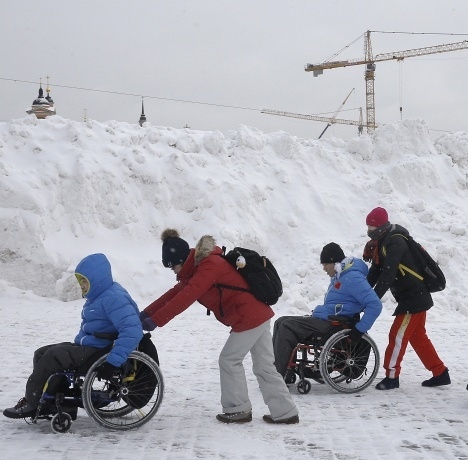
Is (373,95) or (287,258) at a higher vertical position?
(373,95)

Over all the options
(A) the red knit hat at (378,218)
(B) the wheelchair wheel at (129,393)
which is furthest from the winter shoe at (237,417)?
(A) the red knit hat at (378,218)

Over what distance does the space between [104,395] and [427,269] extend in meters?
3.29

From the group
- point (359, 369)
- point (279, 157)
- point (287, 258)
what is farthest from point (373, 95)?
point (359, 369)

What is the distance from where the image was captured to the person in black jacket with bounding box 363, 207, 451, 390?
6.28 meters

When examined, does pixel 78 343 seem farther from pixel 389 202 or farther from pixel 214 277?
pixel 389 202

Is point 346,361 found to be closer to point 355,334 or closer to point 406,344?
point 355,334

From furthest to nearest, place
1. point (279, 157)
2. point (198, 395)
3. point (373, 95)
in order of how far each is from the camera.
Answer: point (373, 95)
point (279, 157)
point (198, 395)

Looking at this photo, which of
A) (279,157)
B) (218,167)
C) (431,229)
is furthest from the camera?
(279,157)

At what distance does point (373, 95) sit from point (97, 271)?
56.6 m

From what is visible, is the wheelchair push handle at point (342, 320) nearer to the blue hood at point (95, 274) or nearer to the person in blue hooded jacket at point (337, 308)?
the person in blue hooded jacket at point (337, 308)

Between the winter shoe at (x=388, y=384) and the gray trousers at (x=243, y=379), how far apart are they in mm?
1525

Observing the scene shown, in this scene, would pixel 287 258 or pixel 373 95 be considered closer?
pixel 287 258

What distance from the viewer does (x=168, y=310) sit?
4762mm

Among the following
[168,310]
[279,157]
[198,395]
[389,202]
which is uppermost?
[279,157]
